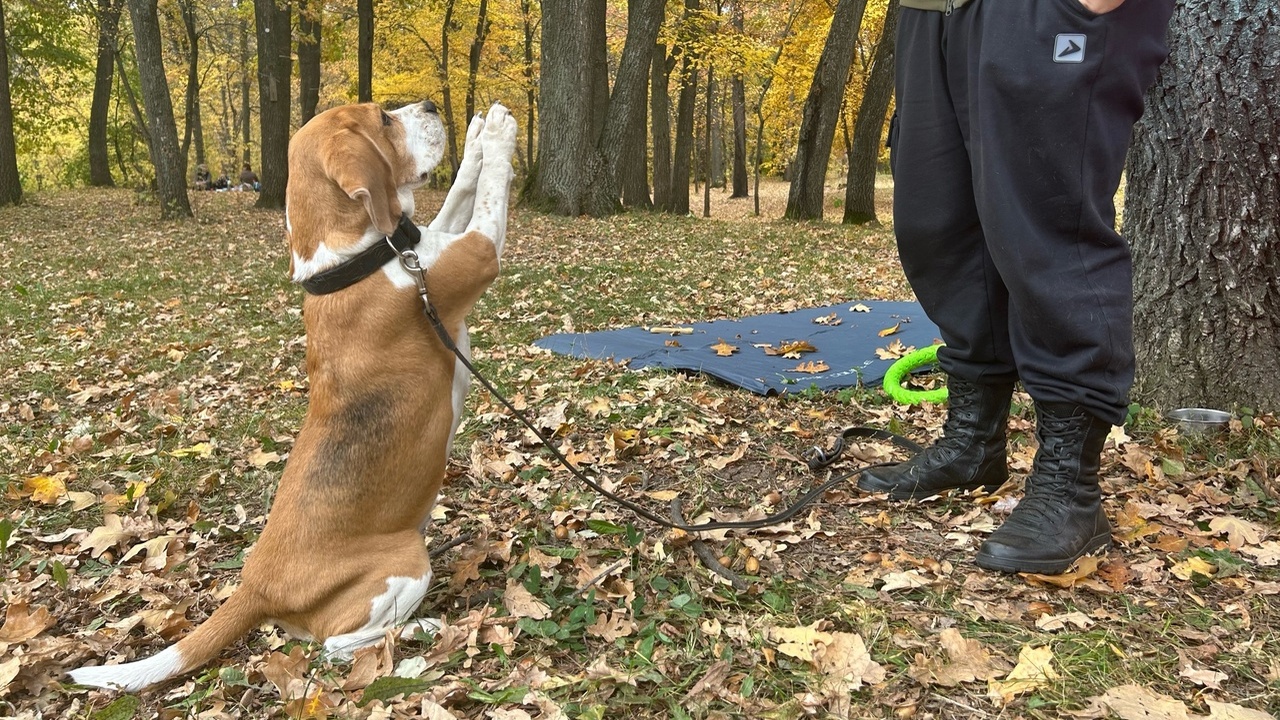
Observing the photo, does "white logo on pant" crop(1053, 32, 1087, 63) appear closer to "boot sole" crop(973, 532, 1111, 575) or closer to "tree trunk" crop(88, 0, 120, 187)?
"boot sole" crop(973, 532, 1111, 575)

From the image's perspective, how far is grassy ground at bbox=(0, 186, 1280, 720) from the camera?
2.46 metres

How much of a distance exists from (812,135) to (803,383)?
12772 mm

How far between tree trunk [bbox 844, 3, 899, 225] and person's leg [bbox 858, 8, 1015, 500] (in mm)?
13451

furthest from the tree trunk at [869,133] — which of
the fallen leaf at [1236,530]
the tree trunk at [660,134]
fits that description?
the fallen leaf at [1236,530]

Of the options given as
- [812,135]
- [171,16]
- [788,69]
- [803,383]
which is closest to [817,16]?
[788,69]

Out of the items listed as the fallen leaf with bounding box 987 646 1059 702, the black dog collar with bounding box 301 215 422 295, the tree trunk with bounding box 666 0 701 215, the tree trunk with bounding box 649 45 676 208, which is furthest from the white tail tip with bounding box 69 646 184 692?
the tree trunk with bounding box 649 45 676 208

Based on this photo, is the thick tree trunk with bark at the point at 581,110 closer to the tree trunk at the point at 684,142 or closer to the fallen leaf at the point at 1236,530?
the tree trunk at the point at 684,142

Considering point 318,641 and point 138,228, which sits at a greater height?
point 138,228

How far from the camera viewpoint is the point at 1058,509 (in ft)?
9.81

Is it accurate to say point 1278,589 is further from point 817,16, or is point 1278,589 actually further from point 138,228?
point 817,16

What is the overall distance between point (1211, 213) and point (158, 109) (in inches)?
676

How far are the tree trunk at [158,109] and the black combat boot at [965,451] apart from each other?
52.8 ft

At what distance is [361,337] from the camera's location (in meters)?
3.08

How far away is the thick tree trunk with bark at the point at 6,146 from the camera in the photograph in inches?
732
